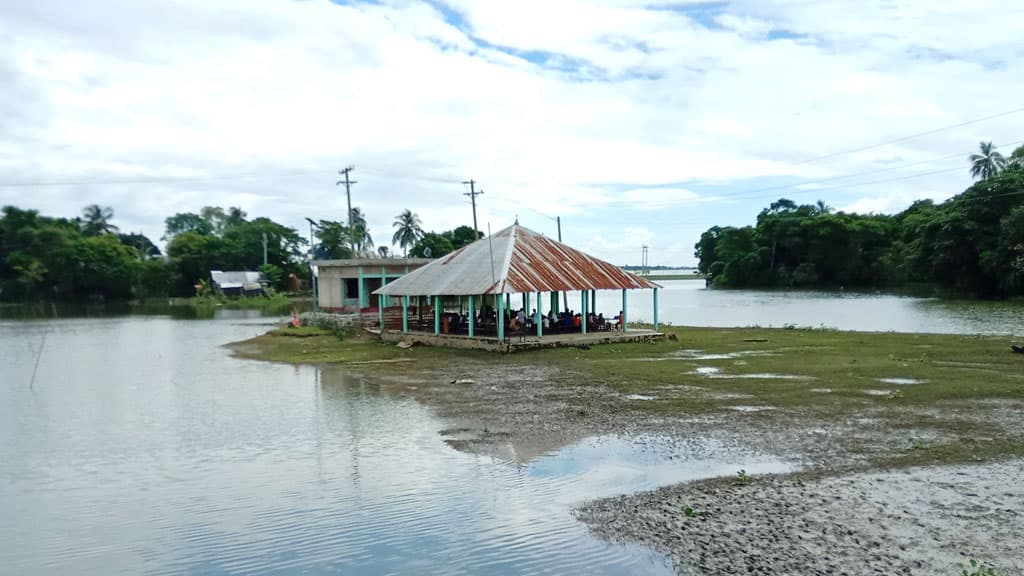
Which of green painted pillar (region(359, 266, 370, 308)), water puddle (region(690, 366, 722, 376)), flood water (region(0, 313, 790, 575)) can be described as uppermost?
green painted pillar (region(359, 266, 370, 308))

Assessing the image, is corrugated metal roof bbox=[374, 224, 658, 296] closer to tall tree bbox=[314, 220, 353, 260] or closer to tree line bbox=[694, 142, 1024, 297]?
tree line bbox=[694, 142, 1024, 297]

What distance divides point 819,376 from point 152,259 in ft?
295

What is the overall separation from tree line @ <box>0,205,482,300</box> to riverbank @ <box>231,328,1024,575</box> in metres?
55.7

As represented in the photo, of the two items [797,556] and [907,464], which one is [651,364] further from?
[797,556]

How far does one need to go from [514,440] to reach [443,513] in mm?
→ 3626

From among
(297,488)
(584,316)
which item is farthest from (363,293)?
(297,488)

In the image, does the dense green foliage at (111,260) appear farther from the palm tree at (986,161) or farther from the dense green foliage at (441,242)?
the palm tree at (986,161)

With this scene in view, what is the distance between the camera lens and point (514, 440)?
12.7 m

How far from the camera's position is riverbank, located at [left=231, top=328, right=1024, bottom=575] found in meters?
7.81

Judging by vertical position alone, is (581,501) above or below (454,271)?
below

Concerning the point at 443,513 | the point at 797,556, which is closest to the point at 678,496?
the point at 797,556

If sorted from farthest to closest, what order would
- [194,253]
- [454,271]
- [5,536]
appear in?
[194,253] < [454,271] < [5,536]

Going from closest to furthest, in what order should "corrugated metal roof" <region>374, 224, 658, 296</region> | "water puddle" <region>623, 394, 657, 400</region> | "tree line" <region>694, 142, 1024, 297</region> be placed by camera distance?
"water puddle" <region>623, 394, 657, 400</region> < "corrugated metal roof" <region>374, 224, 658, 296</region> < "tree line" <region>694, 142, 1024, 297</region>

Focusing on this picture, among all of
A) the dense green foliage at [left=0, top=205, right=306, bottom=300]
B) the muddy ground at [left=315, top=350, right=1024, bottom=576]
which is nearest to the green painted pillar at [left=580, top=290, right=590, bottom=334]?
the muddy ground at [left=315, top=350, right=1024, bottom=576]
